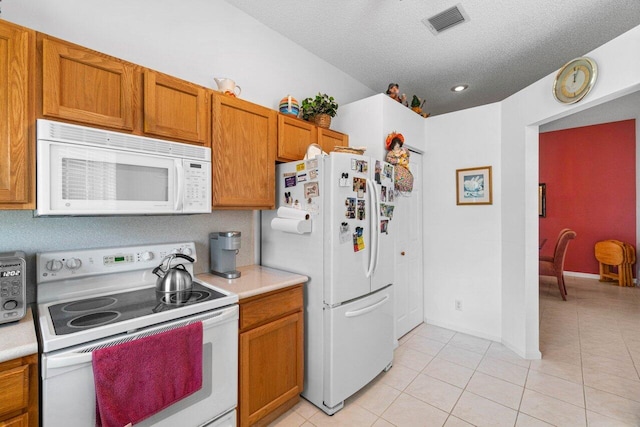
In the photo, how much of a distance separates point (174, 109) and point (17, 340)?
1.23 metres

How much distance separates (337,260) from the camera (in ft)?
6.28

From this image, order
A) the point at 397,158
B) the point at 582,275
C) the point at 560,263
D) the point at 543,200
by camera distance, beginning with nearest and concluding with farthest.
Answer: the point at 397,158 < the point at 560,263 < the point at 582,275 < the point at 543,200

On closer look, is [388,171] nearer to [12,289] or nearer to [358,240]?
[358,240]

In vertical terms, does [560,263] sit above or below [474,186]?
below

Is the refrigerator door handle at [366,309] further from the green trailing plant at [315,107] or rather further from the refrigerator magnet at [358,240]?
the green trailing plant at [315,107]

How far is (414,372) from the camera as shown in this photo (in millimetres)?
2402

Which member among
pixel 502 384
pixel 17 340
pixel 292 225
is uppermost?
pixel 292 225

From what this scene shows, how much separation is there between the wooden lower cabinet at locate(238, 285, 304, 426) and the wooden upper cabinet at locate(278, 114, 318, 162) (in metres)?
1.01

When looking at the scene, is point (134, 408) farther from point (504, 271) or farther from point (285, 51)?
point (504, 271)

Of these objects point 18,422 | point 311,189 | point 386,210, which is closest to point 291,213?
point 311,189

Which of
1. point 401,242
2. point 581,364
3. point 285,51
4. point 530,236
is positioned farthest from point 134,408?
point 581,364

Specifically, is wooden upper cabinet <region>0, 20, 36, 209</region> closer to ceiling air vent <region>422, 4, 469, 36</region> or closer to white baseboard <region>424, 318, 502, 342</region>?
ceiling air vent <region>422, 4, 469, 36</region>

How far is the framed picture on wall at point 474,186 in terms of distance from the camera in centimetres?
299

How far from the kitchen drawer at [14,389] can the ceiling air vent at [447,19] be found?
318 cm
